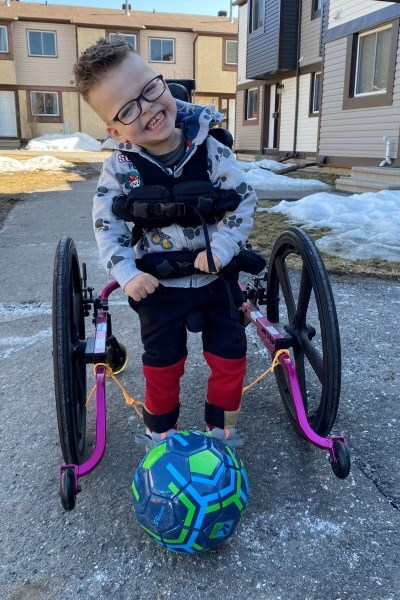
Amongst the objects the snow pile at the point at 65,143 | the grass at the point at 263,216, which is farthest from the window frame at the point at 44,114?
the grass at the point at 263,216

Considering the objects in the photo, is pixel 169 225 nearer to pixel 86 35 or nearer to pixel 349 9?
pixel 349 9

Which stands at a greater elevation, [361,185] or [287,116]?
[287,116]

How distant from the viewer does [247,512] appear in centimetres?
181

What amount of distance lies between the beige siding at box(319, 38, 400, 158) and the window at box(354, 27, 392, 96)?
0.43 m

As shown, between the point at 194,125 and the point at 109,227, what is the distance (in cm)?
50

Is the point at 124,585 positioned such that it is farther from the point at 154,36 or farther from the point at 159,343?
the point at 154,36

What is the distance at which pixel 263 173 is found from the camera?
485 inches

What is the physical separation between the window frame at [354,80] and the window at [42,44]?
23.4 meters

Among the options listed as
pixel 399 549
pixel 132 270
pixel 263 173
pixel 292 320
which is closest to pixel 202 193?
pixel 132 270

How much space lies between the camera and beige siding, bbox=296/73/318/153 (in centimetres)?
1515

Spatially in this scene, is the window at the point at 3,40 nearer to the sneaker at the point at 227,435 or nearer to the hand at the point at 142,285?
the hand at the point at 142,285

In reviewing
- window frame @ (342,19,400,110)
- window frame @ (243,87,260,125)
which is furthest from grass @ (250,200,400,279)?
window frame @ (243,87,260,125)

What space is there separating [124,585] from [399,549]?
82 cm

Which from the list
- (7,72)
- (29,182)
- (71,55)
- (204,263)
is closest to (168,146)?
(204,263)
